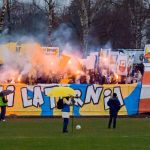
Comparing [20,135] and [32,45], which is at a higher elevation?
[32,45]

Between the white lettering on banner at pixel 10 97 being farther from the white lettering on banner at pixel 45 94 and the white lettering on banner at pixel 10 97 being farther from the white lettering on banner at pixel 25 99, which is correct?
the white lettering on banner at pixel 25 99

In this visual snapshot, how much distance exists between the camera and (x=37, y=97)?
140 ft

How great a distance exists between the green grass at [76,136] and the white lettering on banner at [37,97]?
6006mm

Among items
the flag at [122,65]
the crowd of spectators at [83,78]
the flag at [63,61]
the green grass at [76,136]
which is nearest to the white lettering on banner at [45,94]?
the crowd of spectators at [83,78]

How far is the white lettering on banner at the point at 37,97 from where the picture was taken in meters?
42.4

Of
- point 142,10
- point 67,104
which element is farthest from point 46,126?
point 142,10

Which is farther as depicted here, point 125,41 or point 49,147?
point 125,41

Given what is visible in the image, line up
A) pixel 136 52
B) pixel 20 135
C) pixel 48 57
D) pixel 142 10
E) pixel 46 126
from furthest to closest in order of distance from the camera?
pixel 142 10 < pixel 136 52 < pixel 48 57 < pixel 46 126 < pixel 20 135

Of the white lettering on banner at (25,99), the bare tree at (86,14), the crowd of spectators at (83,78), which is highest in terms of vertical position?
the bare tree at (86,14)

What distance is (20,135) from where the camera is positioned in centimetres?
2834

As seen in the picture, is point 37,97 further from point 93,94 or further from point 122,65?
point 122,65

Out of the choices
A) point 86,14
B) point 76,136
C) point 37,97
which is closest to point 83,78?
point 37,97

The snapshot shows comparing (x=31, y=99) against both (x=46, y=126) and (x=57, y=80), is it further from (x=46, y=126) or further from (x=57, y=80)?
(x=46, y=126)

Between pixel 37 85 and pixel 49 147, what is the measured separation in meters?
19.7
